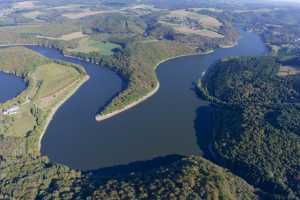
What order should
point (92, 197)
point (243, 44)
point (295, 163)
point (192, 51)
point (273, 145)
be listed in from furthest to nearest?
point (243, 44) < point (192, 51) < point (273, 145) < point (295, 163) < point (92, 197)

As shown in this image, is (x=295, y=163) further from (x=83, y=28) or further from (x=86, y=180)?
(x=83, y=28)

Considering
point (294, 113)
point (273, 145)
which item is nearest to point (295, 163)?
point (273, 145)

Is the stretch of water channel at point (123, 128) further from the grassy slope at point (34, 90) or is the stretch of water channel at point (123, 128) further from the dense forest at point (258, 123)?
the dense forest at point (258, 123)

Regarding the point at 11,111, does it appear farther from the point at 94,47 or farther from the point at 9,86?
the point at 94,47

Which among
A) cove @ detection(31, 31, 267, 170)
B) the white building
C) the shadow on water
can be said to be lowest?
the shadow on water

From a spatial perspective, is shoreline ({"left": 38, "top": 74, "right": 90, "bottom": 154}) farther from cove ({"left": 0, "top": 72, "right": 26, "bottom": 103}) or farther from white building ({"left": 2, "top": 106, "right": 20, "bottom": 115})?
cove ({"left": 0, "top": 72, "right": 26, "bottom": 103})

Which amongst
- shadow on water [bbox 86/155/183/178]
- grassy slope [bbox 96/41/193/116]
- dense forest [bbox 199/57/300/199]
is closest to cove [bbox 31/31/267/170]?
shadow on water [bbox 86/155/183/178]

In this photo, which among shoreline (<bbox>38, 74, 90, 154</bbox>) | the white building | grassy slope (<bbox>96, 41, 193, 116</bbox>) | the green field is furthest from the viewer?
the green field
